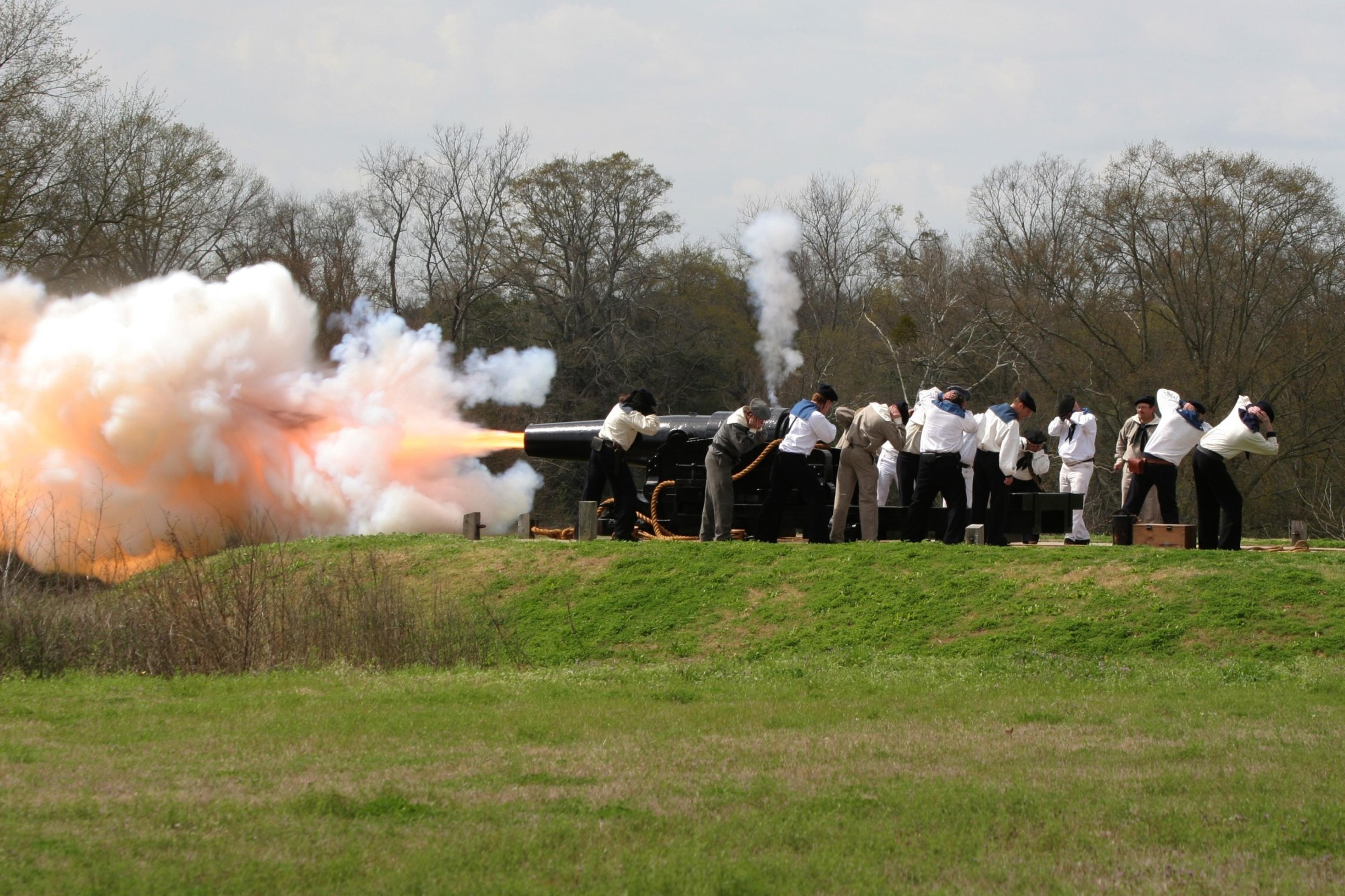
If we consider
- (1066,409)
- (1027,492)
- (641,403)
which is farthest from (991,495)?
(641,403)

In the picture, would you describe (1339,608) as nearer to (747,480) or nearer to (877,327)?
(747,480)

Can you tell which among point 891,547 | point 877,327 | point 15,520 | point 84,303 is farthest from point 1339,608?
point 877,327

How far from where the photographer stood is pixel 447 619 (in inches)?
574

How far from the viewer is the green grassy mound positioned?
1275 cm

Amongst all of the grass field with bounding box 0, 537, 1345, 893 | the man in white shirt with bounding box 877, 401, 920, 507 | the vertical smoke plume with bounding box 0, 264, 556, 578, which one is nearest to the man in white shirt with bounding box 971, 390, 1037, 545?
the grass field with bounding box 0, 537, 1345, 893

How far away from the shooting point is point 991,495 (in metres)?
17.1

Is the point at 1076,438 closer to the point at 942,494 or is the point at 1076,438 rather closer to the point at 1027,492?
the point at 1027,492

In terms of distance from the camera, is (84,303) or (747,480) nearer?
(747,480)

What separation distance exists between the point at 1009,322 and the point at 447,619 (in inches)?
1227

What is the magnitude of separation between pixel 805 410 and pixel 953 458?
187 centimetres

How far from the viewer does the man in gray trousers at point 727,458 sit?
18.1 m

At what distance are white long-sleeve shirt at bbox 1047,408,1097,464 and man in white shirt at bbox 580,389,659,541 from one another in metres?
5.22

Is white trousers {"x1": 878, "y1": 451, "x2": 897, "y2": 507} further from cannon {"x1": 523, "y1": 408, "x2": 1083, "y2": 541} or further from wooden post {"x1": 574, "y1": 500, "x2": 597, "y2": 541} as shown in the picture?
wooden post {"x1": 574, "y1": 500, "x2": 597, "y2": 541}

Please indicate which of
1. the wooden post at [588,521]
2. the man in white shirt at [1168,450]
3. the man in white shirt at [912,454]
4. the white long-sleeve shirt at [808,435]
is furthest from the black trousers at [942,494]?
the wooden post at [588,521]
